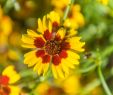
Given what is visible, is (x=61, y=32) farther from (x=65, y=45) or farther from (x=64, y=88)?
(x=64, y=88)

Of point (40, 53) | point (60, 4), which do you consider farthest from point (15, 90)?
point (60, 4)

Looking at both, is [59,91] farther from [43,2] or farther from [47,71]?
[47,71]

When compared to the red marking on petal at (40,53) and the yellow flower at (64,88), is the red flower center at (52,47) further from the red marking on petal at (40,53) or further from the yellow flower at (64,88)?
the yellow flower at (64,88)

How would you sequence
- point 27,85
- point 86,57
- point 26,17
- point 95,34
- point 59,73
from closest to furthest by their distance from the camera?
1. point 59,73
2. point 86,57
3. point 27,85
4. point 95,34
5. point 26,17

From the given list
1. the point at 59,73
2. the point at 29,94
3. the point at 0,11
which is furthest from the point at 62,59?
the point at 0,11

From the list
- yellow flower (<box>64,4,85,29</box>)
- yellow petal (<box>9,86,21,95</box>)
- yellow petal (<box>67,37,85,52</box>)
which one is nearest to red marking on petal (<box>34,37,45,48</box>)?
yellow petal (<box>67,37,85,52</box>)

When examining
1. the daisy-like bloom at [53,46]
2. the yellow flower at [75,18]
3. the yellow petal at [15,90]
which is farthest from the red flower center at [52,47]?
the yellow flower at [75,18]
